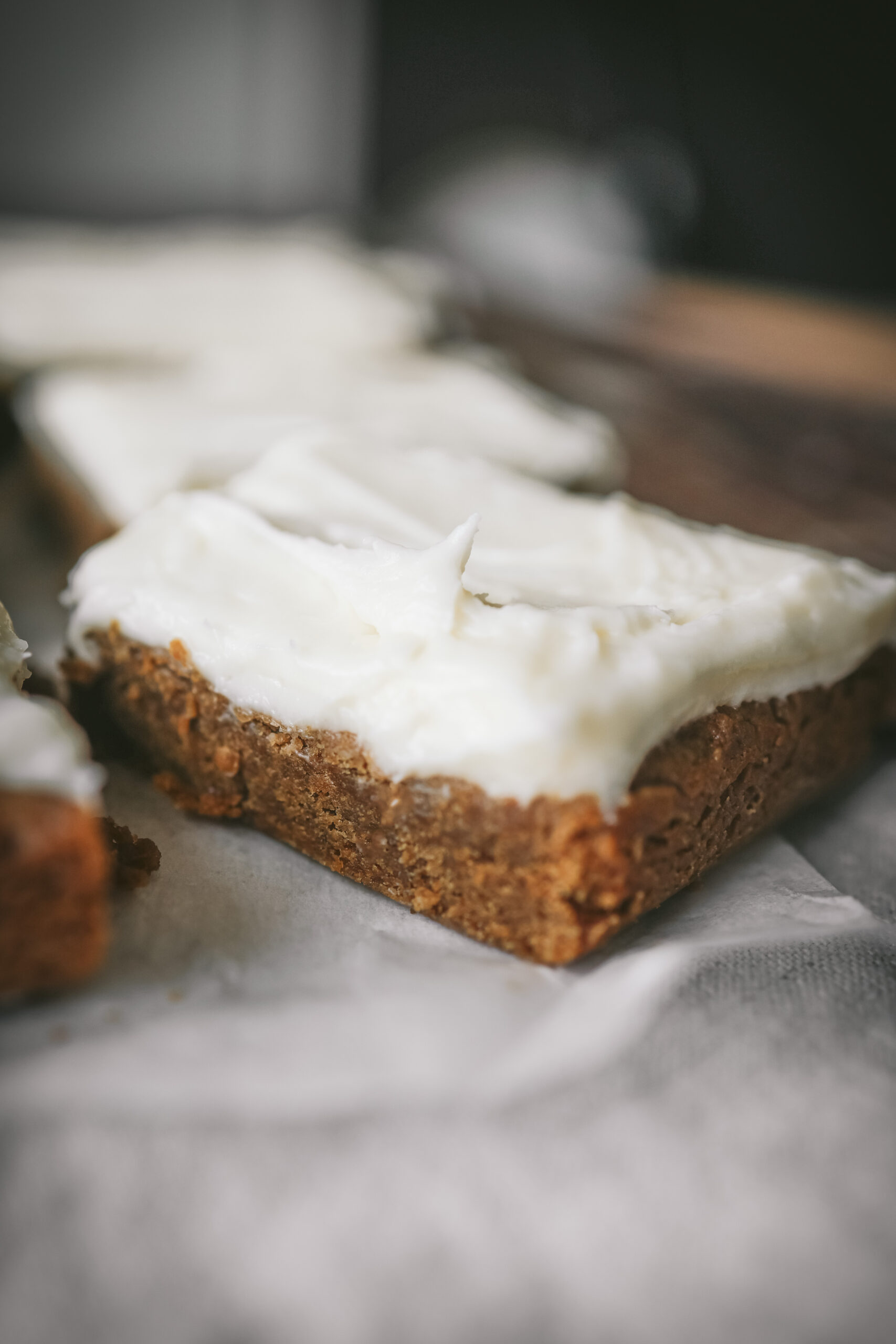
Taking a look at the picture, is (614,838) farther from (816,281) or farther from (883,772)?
(816,281)

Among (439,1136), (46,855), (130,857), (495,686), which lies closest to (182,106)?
(130,857)

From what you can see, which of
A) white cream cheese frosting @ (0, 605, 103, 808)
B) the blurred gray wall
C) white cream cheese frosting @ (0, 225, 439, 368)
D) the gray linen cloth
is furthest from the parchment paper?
the blurred gray wall

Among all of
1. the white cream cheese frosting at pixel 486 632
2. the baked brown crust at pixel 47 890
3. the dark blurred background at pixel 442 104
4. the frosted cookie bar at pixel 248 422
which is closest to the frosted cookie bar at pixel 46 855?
the baked brown crust at pixel 47 890

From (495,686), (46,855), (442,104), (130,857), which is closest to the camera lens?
(46,855)

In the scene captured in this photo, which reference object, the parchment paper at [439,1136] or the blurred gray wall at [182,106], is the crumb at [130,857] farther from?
Answer: the blurred gray wall at [182,106]

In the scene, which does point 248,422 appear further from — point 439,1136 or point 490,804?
point 439,1136

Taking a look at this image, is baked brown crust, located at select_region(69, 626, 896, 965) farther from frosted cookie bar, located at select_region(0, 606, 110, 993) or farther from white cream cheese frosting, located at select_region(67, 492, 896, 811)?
frosted cookie bar, located at select_region(0, 606, 110, 993)

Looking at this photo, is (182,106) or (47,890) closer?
(47,890)
